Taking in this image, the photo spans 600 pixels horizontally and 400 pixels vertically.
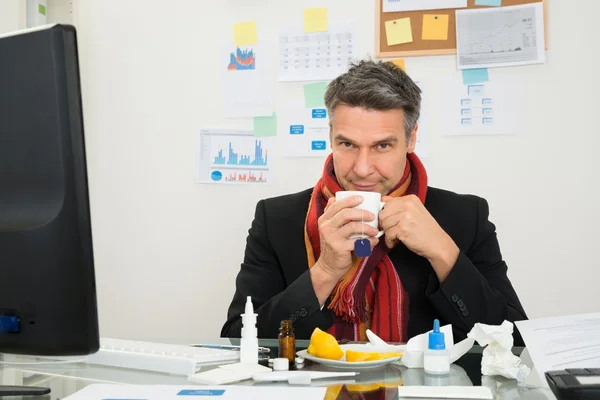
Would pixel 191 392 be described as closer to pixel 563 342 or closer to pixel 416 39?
pixel 563 342

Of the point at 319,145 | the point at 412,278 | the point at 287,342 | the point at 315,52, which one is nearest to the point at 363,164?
the point at 412,278

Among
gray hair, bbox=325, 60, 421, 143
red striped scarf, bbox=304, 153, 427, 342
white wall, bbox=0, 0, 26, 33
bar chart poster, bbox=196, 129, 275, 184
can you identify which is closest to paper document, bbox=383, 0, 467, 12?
bar chart poster, bbox=196, 129, 275, 184

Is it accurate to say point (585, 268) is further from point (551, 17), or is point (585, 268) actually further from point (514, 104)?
point (551, 17)

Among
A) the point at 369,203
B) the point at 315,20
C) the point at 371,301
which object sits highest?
the point at 315,20

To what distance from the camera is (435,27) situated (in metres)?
2.41

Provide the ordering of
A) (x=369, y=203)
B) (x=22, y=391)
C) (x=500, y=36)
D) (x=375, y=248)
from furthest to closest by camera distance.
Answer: (x=500, y=36) → (x=375, y=248) → (x=369, y=203) → (x=22, y=391)

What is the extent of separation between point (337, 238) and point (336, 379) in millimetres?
497

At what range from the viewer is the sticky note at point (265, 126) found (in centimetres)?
255

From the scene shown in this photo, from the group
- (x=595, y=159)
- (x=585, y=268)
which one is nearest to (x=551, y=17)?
(x=595, y=159)

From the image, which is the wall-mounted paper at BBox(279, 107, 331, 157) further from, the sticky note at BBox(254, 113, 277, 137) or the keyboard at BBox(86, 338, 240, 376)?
the keyboard at BBox(86, 338, 240, 376)

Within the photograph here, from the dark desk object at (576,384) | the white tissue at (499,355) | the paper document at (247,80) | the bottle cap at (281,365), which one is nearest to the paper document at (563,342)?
the white tissue at (499,355)

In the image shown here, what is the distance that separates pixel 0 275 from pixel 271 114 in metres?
1.82

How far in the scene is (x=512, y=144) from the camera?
93.5 inches

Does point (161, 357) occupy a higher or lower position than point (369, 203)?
lower
